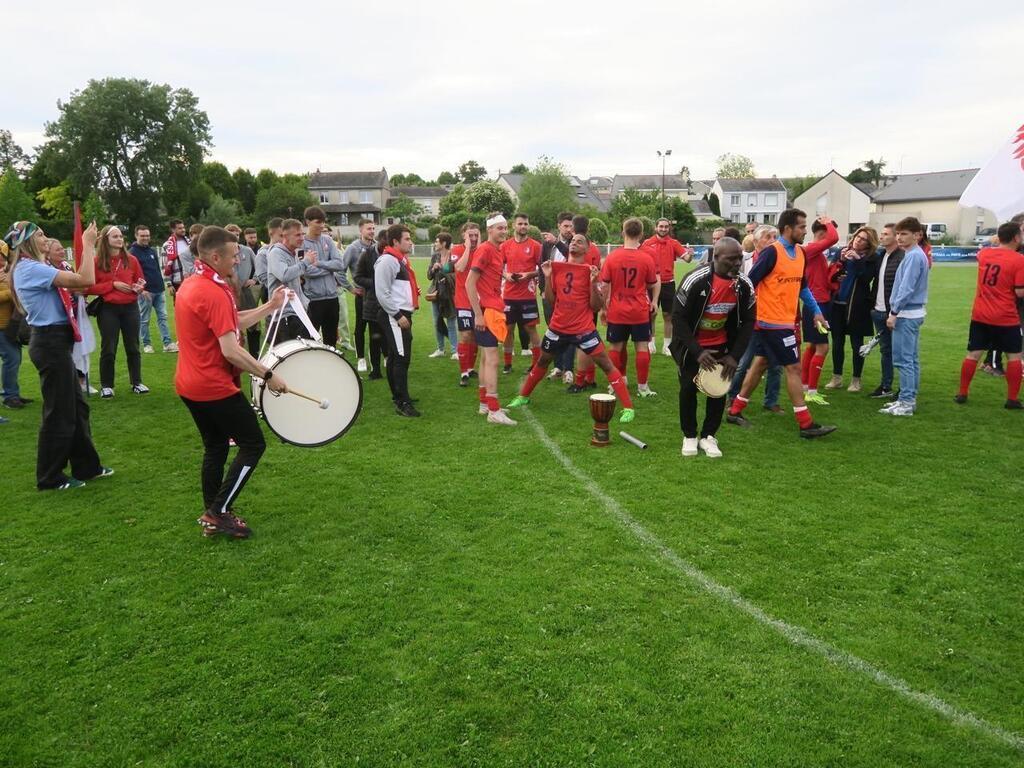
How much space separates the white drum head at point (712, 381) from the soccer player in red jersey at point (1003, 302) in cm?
385

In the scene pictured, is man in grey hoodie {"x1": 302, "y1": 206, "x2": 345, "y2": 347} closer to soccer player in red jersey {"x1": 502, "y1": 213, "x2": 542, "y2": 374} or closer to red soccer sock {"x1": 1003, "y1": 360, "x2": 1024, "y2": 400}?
soccer player in red jersey {"x1": 502, "y1": 213, "x2": 542, "y2": 374}

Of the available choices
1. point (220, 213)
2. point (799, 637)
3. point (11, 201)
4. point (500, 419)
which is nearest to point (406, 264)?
point (500, 419)

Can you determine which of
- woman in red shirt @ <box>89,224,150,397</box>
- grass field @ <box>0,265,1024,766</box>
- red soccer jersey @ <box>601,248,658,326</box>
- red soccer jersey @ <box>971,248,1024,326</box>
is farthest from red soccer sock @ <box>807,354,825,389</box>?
woman in red shirt @ <box>89,224,150,397</box>

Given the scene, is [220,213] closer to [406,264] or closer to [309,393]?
[406,264]

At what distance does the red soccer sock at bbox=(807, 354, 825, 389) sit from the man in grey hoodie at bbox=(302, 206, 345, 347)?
243 inches

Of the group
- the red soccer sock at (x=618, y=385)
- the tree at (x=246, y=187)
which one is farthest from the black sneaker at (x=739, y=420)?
the tree at (x=246, y=187)

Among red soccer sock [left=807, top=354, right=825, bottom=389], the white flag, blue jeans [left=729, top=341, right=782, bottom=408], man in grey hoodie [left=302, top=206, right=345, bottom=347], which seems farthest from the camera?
man in grey hoodie [left=302, top=206, right=345, bottom=347]

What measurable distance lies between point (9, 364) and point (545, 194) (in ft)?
199

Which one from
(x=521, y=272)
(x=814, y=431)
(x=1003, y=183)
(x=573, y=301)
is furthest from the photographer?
(x=521, y=272)

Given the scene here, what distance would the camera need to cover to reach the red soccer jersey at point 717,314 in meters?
5.90

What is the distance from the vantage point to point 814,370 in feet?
28.0

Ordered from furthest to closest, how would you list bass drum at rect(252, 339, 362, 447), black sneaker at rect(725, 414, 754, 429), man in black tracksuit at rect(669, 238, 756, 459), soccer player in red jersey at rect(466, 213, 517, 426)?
black sneaker at rect(725, 414, 754, 429)
soccer player in red jersey at rect(466, 213, 517, 426)
man in black tracksuit at rect(669, 238, 756, 459)
bass drum at rect(252, 339, 362, 447)

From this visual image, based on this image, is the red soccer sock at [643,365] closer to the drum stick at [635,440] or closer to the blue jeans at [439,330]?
the drum stick at [635,440]

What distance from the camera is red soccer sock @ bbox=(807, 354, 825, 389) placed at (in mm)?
8420
